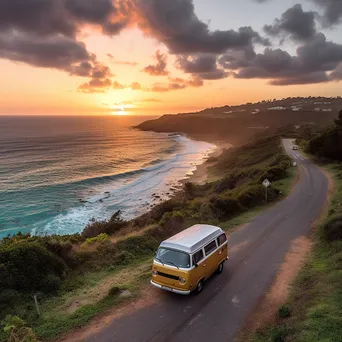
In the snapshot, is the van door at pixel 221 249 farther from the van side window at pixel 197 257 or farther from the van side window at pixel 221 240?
the van side window at pixel 197 257

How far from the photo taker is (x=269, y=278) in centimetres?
1375

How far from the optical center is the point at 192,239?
12883 mm

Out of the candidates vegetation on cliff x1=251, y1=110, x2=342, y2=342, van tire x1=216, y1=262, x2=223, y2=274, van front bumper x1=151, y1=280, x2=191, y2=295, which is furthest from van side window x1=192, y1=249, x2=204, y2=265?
vegetation on cliff x1=251, y1=110, x2=342, y2=342

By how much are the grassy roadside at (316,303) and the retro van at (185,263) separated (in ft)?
10.4

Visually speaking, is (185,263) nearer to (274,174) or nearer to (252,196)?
(252,196)

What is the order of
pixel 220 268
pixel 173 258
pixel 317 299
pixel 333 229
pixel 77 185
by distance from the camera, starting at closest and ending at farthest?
pixel 317 299, pixel 173 258, pixel 220 268, pixel 333 229, pixel 77 185

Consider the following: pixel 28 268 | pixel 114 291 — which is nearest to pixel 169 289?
pixel 114 291

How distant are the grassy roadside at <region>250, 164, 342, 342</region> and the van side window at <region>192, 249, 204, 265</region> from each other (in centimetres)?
→ 342

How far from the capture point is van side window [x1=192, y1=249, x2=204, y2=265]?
12087 millimetres

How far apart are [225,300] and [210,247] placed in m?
2.24

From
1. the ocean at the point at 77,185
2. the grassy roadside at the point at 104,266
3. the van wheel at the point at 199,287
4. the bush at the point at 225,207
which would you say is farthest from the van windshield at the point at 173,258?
the ocean at the point at 77,185

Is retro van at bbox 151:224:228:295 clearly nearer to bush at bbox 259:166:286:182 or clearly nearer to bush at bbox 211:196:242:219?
bush at bbox 211:196:242:219

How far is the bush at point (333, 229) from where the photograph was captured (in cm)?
1673

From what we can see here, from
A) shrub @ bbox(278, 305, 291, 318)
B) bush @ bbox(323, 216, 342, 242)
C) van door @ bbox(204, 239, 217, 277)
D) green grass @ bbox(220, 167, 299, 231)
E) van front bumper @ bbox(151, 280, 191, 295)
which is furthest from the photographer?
green grass @ bbox(220, 167, 299, 231)
